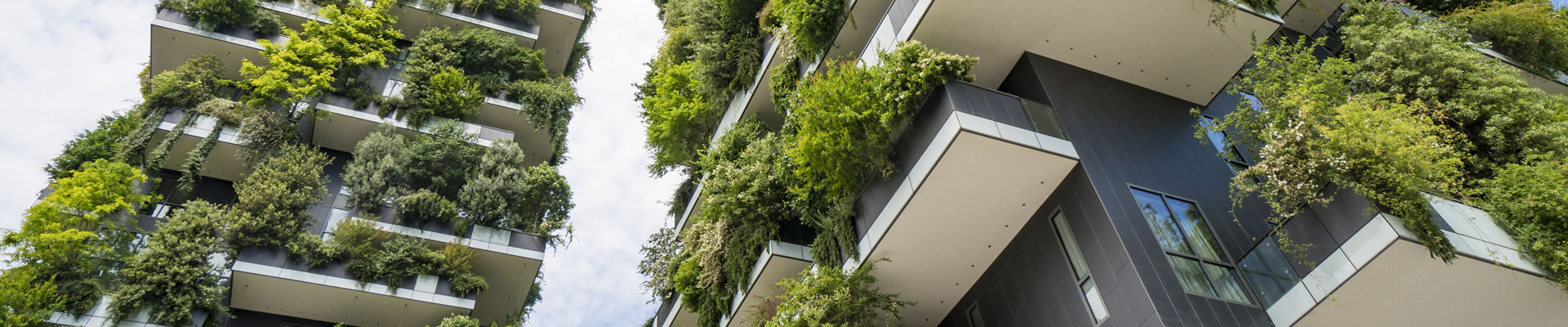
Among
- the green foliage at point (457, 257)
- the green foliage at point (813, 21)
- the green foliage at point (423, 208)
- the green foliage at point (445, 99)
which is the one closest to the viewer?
the green foliage at point (813, 21)

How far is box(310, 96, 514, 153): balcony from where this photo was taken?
2281 centimetres

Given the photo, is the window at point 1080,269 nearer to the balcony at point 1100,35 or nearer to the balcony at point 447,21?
the balcony at point 1100,35

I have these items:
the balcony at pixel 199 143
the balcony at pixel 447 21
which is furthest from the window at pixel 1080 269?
the balcony at pixel 447 21

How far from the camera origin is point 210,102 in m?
21.1

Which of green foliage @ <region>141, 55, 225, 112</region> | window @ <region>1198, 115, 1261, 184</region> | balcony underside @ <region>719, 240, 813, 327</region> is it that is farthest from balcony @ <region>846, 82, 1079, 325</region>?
green foliage @ <region>141, 55, 225, 112</region>

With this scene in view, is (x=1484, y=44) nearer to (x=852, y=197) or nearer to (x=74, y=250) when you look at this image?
(x=852, y=197)

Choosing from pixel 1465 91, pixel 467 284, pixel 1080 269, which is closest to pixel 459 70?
pixel 467 284

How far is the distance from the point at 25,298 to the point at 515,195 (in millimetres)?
10074

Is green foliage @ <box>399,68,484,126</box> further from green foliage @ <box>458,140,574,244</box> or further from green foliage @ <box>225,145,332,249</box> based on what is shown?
green foliage @ <box>225,145,332,249</box>

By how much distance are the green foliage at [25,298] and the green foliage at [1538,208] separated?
79.1ft

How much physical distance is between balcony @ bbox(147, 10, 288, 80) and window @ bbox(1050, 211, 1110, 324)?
23299 mm

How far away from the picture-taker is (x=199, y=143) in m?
20.5

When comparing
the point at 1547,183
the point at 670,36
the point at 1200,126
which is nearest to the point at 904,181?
the point at 1200,126

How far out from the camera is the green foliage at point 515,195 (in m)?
21.5
